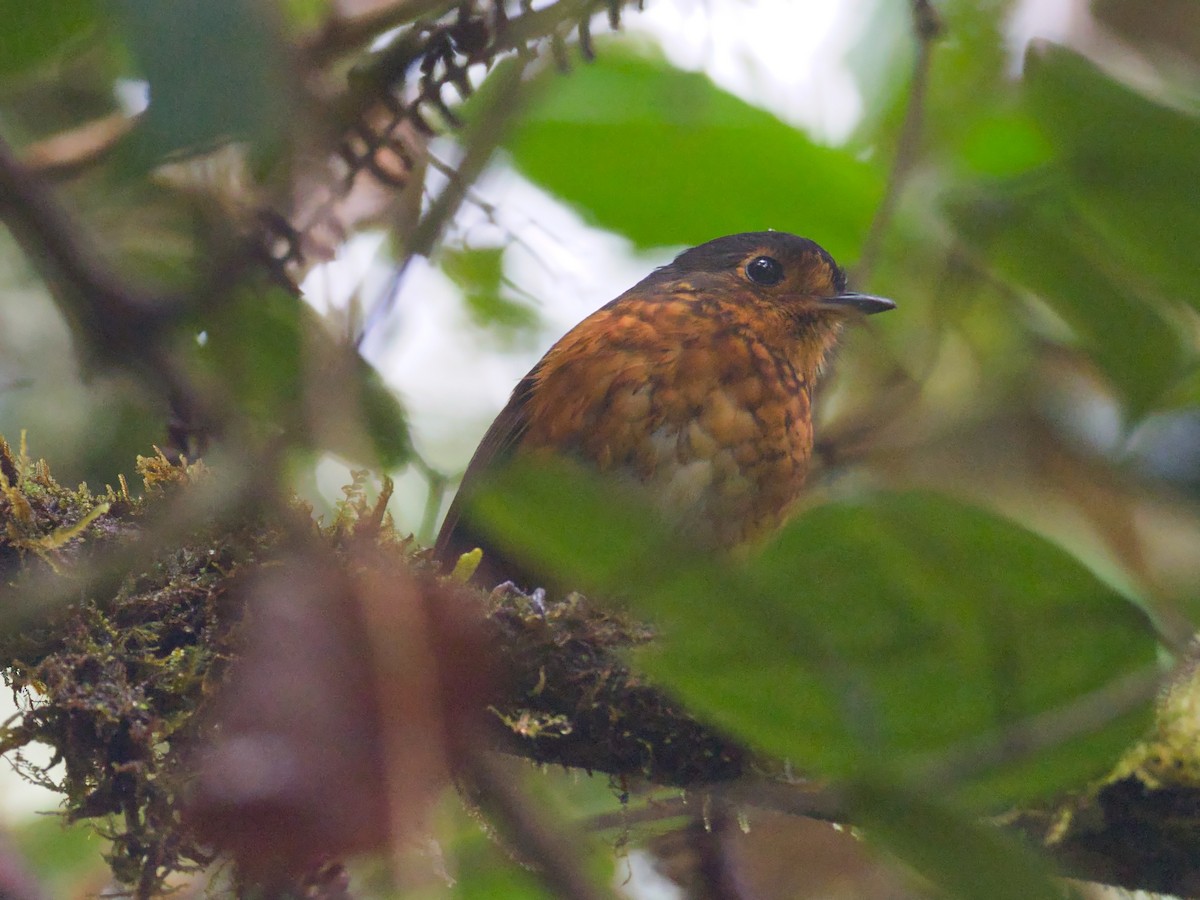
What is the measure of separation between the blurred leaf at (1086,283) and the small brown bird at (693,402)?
108cm

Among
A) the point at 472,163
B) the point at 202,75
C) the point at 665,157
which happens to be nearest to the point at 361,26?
the point at 472,163

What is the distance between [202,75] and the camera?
1.14 metres

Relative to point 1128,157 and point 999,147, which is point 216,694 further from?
point 999,147

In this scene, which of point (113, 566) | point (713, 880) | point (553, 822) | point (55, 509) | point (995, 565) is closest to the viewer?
point (995, 565)

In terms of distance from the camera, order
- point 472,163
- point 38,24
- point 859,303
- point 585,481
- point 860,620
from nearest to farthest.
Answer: point 585,481
point 860,620
point 38,24
point 472,163
point 859,303

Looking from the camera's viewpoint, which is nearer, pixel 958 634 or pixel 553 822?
pixel 958 634

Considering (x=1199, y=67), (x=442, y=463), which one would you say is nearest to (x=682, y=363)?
(x=442, y=463)

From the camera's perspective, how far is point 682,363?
9.93 ft

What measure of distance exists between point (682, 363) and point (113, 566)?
152cm

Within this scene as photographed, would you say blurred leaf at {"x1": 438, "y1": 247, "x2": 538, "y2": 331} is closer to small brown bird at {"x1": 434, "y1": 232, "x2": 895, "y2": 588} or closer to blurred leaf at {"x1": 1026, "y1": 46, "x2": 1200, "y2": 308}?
small brown bird at {"x1": 434, "y1": 232, "x2": 895, "y2": 588}

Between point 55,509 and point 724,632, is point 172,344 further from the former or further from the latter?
point 724,632

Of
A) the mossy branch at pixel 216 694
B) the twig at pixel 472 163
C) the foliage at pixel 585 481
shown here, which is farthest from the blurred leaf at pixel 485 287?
the mossy branch at pixel 216 694

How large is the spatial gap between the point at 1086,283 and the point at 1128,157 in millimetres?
307

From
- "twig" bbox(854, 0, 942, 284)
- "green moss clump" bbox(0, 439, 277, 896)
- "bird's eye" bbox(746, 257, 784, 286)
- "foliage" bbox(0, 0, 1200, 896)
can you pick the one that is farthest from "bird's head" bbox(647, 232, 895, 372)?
"green moss clump" bbox(0, 439, 277, 896)
